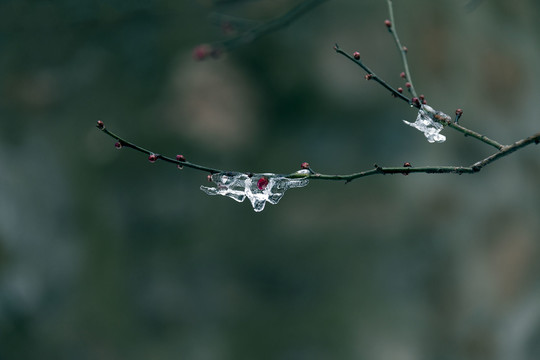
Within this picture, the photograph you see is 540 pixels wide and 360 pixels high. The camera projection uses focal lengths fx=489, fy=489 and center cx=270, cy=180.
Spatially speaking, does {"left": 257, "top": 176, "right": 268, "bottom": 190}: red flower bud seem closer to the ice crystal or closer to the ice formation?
the ice crystal

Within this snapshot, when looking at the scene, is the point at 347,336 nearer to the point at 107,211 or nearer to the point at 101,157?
the point at 107,211

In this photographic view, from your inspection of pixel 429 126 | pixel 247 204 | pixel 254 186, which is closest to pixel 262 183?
pixel 254 186

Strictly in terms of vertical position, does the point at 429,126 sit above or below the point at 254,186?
above

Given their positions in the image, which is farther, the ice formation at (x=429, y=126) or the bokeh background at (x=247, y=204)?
the bokeh background at (x=247, y=204)

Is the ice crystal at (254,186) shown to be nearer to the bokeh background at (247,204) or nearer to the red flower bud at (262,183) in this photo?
the red flower bud at (262,183)

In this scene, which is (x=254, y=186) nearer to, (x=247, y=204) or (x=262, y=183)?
(x=262, y=183)

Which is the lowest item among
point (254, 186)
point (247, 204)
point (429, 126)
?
point (254, 186)

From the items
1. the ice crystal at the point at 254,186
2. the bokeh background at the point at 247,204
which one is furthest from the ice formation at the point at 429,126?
the bokeh background at the point at 247,204
